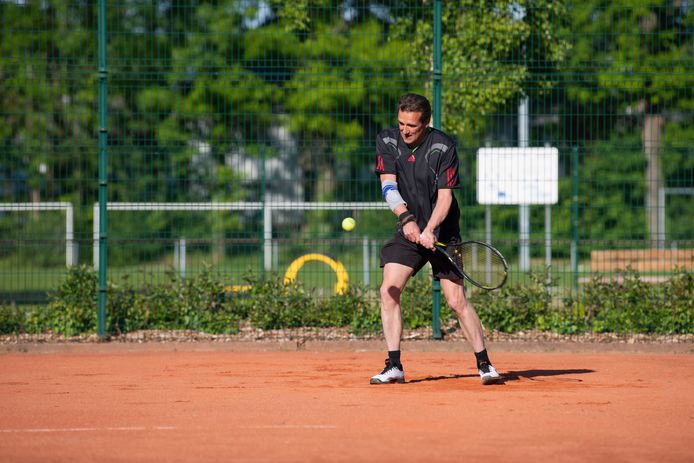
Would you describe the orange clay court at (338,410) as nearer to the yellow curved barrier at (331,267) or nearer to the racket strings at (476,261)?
the racket strings at (476,261)

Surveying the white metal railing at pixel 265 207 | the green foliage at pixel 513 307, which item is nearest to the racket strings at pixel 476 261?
the green foliage at pixel 513 307

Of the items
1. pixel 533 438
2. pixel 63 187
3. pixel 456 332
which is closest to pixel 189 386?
pixel 533 438

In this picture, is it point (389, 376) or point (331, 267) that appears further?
point (331, 267)

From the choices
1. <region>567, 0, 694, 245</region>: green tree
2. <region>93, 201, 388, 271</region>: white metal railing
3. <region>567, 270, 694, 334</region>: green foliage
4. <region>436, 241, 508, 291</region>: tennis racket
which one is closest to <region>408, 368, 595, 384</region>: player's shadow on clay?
<region>436, 241, 508, 291</region>: tennis racket

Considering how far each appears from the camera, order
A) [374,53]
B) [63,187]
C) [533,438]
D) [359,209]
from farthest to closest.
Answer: [63,187], [374,53], [359,209], [533,438]

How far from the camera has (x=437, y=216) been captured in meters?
8.19

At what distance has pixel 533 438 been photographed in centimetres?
625

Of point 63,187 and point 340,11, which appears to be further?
point 63,187

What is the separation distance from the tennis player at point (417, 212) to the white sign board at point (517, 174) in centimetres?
381

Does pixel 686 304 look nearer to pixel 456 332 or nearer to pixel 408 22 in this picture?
pixel 456 332

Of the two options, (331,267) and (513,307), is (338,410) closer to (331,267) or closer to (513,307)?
(513,307)

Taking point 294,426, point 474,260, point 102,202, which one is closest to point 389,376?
point 474,260

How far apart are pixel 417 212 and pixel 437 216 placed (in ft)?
1.05

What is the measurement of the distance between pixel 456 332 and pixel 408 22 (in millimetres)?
3842
